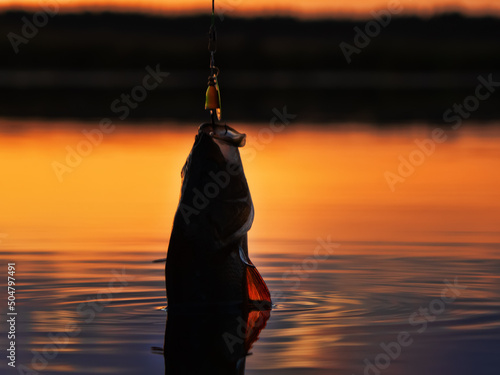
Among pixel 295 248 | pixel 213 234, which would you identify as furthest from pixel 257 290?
pixel 295 248

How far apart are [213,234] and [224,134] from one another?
0.64 meters

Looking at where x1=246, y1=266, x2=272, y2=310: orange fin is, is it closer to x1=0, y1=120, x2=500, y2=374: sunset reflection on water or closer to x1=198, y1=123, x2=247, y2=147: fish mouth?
x1=0, y1=120, x2=500, y2=374: sunset reflection on water

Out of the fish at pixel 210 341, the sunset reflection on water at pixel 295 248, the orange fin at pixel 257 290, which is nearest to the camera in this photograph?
the fish at pixel 210 341

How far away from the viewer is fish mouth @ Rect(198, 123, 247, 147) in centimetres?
798

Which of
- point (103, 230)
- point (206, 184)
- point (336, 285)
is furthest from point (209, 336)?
point (103, 230)

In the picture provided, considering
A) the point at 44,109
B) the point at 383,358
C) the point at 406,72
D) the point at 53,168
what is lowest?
the point at 383,358

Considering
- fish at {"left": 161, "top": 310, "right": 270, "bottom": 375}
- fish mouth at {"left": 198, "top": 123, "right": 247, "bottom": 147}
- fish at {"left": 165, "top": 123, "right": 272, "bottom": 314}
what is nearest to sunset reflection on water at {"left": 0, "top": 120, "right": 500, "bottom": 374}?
fish at {"left": 161, "top": 310, "right": 270, "bottom": 375}

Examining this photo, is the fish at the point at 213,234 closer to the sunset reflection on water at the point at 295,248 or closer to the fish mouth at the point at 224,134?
the fish mouth at the point at 224,134

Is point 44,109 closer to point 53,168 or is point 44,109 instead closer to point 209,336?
point 53,168

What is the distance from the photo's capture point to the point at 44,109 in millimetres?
35000

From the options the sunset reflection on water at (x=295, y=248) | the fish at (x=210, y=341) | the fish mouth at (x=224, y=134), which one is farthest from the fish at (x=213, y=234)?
the sunset reflection on water at (x=295, y=248)

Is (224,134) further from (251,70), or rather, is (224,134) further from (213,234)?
(251,70)

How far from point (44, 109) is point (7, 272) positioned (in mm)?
25173

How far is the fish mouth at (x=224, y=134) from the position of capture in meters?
7.98
